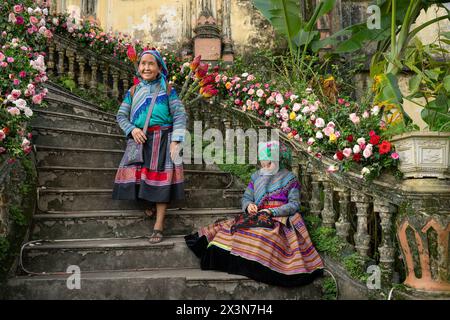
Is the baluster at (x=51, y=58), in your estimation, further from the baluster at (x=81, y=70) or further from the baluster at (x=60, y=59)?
the baluster at (x=81, y=70)

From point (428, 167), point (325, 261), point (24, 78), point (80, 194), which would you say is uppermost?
point (24, 78)

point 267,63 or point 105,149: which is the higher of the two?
point 267,63

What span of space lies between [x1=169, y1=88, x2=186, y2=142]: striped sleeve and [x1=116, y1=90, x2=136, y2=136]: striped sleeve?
1.20ft

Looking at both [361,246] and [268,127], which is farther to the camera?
[268,127]

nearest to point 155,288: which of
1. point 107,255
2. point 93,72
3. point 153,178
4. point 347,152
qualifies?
point 107,255

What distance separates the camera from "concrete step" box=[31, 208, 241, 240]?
3305 millimetres

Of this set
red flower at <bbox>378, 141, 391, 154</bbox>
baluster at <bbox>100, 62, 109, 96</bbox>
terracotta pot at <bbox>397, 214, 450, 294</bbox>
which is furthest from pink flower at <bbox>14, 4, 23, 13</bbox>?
terracotta pot at <bbox>397, 214, 450, 294</bbox>

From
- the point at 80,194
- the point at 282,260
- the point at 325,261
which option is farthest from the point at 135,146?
the point at 325,261

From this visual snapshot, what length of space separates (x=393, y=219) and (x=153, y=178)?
1923 millimetres

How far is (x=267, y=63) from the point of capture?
716 centimetres

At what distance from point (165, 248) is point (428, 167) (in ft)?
6.61

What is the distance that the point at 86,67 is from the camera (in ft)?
21.7

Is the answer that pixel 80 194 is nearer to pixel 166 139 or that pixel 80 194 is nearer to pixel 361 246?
pixel 166 139

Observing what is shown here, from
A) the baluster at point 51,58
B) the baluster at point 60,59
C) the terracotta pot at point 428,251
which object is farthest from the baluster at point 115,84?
the terracotta pot at point 428,251
